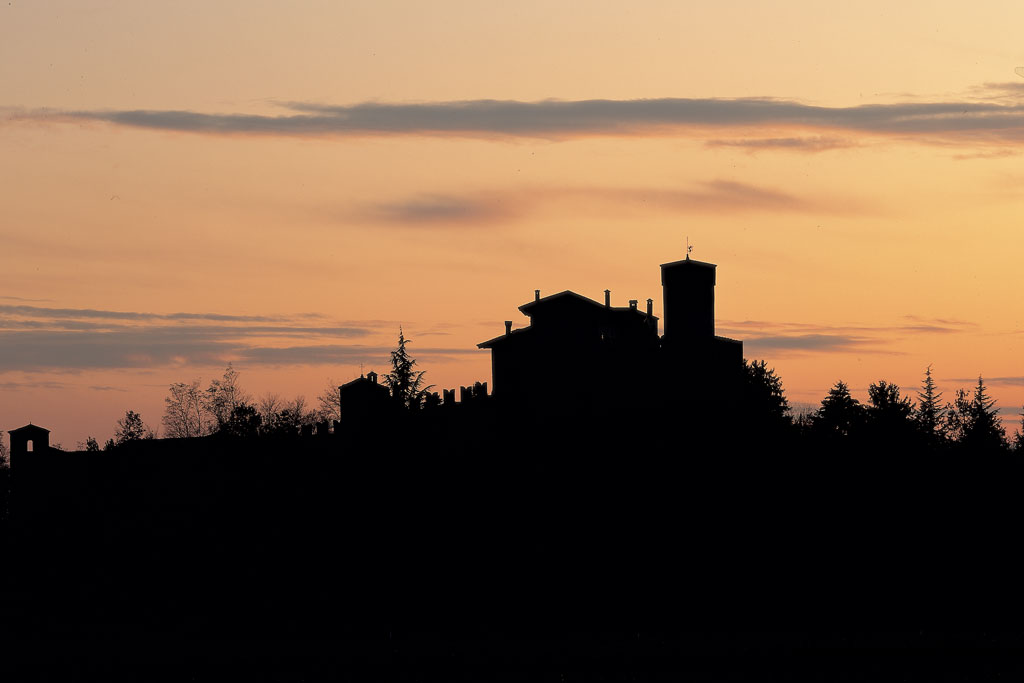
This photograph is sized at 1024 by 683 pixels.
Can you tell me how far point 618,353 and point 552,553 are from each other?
25.2 meters

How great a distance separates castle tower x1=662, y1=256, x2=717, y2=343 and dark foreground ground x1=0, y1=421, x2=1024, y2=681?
16.6 meters

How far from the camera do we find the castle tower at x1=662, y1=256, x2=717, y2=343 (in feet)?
226

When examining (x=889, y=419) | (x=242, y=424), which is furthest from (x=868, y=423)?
(x=242, y=424)

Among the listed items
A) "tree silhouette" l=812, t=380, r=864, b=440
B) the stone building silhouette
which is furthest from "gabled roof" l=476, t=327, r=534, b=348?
"tree silhouette" l=812, t=380, r=864, b=440

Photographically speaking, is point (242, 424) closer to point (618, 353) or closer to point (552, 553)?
point (618, 353)

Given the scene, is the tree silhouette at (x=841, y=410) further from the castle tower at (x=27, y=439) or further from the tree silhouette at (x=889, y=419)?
the castle tower at (x=27, y=439)

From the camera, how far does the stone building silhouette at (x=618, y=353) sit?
2564 inches

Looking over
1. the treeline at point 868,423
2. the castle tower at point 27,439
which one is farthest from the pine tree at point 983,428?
the castle tower at point 27,439

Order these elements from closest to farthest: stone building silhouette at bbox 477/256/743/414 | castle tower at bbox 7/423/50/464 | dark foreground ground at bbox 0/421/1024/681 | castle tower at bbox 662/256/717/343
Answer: dark foreground ground at bbox 0/421/1024/681 → stone building silhouette at bbox 477/256/743/414 → castle tower at bbox 662/256/717/343 → castle tower at bbox 7/423/50/464

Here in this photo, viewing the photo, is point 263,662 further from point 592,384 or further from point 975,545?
point 592,384

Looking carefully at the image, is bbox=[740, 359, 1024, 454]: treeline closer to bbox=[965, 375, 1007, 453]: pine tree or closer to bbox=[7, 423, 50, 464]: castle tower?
bbox=[965, 375, 1007, 453]: pine tree

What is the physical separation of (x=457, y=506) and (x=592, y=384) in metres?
21.5

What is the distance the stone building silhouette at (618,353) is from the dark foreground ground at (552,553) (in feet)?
23.7

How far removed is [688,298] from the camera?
69.2 metres
